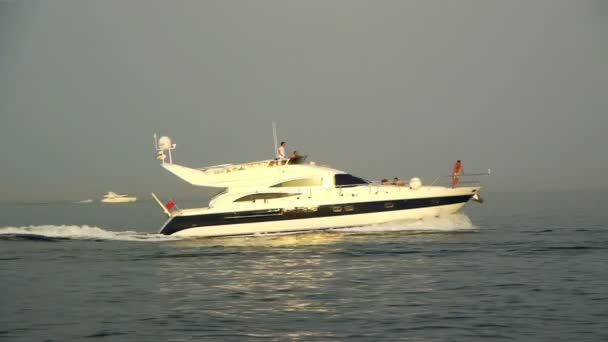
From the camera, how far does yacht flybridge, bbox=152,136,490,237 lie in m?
34.8

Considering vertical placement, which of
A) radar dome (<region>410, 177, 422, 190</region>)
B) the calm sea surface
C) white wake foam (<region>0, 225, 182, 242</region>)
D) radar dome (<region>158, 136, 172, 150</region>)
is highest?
radar dome (<region>158, 136, 172, 150</region>)

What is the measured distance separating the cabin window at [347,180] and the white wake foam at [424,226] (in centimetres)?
217

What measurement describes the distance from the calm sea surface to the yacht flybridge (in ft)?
6.00

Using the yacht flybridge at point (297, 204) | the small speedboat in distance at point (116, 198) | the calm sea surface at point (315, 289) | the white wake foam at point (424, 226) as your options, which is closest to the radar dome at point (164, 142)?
the yacht flybridge at point (297, 204)

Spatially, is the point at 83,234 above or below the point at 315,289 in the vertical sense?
above

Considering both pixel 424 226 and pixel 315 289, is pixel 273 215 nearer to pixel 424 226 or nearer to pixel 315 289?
pixel 424 226

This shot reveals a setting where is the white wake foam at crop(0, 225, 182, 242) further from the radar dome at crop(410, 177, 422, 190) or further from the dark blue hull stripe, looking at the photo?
the radar dome at crop(410, 177, 422, 190)

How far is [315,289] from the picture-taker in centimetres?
1977

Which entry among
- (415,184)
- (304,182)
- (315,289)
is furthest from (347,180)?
(315,289)

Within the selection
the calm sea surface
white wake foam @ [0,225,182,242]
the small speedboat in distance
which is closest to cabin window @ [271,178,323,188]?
the calm sea surface

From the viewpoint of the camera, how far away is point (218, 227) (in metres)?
34.8

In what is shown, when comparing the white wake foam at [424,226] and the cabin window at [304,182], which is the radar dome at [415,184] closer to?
the white wake foam at [424,226]

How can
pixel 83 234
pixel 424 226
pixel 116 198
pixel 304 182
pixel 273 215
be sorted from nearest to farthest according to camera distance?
pixel 273 215, pixel 424 226, pixel 304 182, pixel 83 234, pixel 116 198

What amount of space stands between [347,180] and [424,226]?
435 cm
